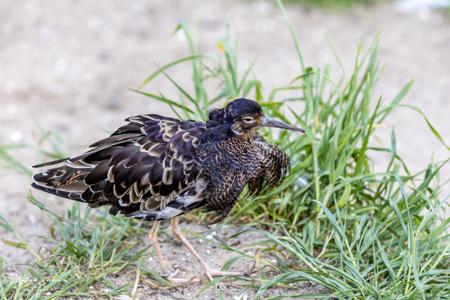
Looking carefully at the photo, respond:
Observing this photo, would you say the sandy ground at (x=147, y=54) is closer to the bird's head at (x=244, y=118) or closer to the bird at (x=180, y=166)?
the bird at (x=180, y=166)

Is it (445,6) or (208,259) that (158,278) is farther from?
(445,6)

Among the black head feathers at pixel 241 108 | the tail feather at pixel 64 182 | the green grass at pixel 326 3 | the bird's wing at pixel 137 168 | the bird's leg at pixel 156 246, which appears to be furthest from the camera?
the green grass at pixel 326 3

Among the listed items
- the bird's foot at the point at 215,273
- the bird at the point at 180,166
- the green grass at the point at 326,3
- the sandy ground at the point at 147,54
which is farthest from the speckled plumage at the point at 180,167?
the green grass at the point at 326,3

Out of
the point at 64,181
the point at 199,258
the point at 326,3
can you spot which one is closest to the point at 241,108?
the point at 199,258

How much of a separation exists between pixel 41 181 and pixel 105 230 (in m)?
0.58

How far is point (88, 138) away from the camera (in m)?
6.41

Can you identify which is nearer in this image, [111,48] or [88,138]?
[88,138]

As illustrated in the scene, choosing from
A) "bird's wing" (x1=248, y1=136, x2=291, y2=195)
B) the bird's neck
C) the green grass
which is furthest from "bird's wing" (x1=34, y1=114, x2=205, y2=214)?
the green grass

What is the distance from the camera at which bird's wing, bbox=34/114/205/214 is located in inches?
156

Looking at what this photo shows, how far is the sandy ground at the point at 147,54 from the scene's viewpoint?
22.0 feet

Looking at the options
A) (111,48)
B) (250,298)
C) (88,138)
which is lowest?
(250,298)

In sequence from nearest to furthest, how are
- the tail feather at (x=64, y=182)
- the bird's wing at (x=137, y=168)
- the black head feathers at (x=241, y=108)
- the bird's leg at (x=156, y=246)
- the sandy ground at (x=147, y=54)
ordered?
the black head feathers at (x=241, y=108) → the bird's wing at (x=137, y=168) → the tail feather at (x=64, y=182) → the bird's leg at (x=156, y=246) → the sandy ground at (x=147, y=54)

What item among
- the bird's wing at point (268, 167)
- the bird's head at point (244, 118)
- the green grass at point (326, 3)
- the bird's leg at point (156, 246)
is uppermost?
the green grass at point (326, 3)

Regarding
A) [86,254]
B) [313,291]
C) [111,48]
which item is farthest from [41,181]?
[111,48]
